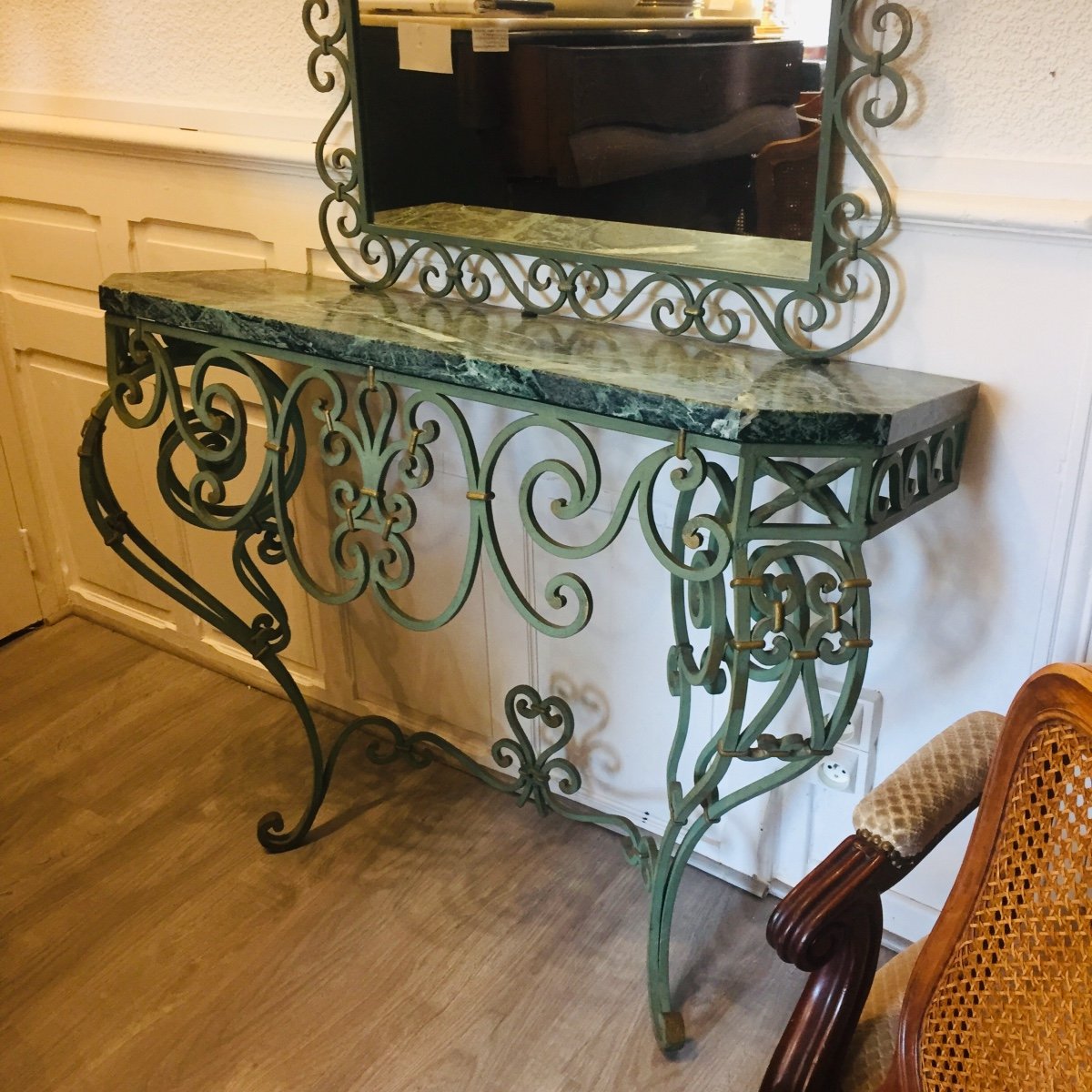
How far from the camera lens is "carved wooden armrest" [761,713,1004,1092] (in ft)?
3.12

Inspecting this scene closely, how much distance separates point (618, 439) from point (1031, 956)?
93 centimetres

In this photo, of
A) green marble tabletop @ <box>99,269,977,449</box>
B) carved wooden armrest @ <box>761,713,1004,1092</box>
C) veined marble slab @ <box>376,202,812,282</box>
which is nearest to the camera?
carved wooden armrest @ <box>761,713,1004,1092</box>

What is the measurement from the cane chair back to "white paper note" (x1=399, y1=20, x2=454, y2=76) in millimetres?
1161

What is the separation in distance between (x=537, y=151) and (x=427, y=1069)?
4.15ft

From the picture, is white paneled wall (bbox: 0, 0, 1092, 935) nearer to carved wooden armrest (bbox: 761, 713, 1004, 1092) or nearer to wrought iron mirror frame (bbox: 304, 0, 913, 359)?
wrought iron mirror frame (bbox: 304, 0, 913, 359)

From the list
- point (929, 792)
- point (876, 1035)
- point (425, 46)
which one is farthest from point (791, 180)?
point (876, 1035)

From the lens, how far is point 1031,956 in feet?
2.69

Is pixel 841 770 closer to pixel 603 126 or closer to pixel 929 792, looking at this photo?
Answer: pixel 929 792

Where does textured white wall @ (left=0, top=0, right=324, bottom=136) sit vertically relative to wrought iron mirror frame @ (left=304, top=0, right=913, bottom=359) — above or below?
above

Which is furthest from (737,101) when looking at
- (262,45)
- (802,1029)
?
(802,1029)

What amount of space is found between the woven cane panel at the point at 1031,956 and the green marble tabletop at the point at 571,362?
15.5 inches

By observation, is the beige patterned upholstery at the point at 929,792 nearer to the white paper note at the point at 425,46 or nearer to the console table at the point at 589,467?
the console table at the point at 589,467

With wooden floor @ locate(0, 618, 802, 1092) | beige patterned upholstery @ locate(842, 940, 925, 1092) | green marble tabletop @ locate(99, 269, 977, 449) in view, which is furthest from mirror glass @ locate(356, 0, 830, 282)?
wooden floor @ locate(0, 618, 802, 1092)

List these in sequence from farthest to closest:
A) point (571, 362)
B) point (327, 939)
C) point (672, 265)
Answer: point (327, 939) → point (672, 265) → point (571, 362)
